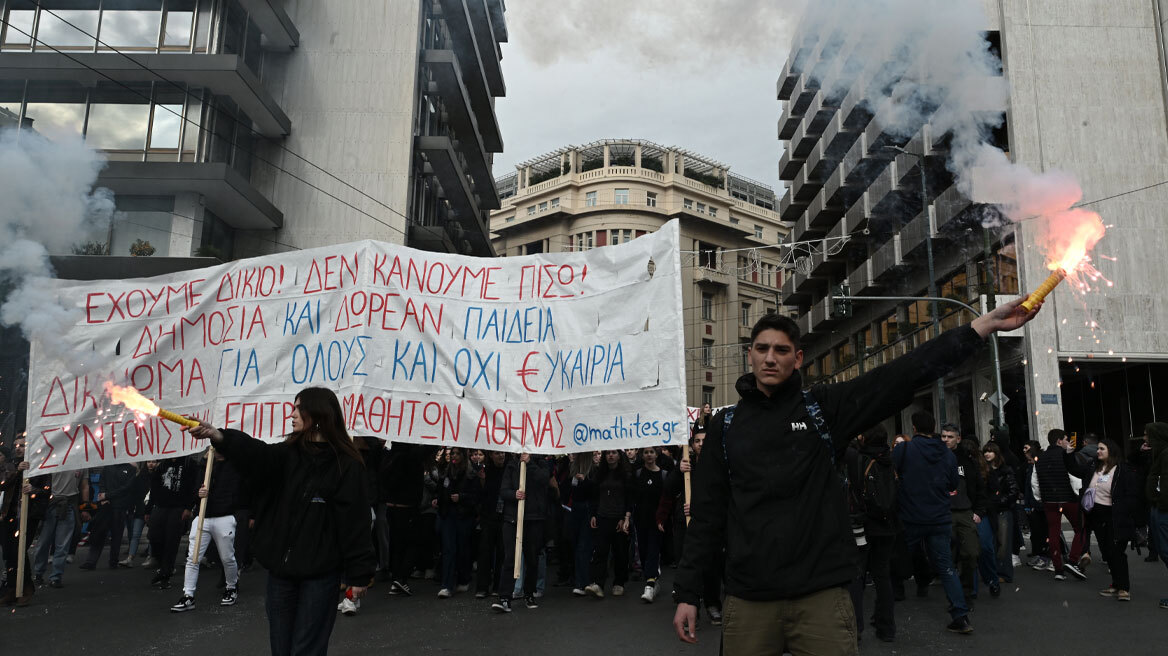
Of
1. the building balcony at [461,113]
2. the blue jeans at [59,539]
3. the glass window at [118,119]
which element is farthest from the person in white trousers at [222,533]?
the building balcony at [461,113]

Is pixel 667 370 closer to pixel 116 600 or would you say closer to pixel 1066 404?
pixel 116 600

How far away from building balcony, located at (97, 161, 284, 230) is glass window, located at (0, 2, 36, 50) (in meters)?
4.59

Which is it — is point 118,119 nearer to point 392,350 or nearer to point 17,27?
point 17,27

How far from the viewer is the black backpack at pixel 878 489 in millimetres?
7516

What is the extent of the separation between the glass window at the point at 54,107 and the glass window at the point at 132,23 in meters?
1.69

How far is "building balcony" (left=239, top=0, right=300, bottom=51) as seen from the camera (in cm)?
2408

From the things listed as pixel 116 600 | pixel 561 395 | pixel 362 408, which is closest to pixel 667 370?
pixel 561 395

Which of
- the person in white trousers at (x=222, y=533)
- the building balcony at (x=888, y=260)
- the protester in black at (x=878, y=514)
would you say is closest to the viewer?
the protester in black at (x=878, y=514)

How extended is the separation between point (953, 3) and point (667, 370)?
13892 millimetres

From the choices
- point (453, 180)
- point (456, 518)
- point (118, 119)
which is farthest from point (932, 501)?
point (453, 180)

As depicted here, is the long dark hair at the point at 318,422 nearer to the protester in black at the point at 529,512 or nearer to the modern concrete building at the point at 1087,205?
the protester in black at the point at 529,512

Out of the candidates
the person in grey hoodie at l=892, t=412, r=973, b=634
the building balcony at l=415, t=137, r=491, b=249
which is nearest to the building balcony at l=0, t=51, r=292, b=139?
the building balcony at l=415, t=137, r=491, b=249

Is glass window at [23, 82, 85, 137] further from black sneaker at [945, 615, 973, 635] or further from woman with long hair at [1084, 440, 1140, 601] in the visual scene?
woman with long hair at [1084, 440, 1140, 601]

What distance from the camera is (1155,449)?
8273mm
